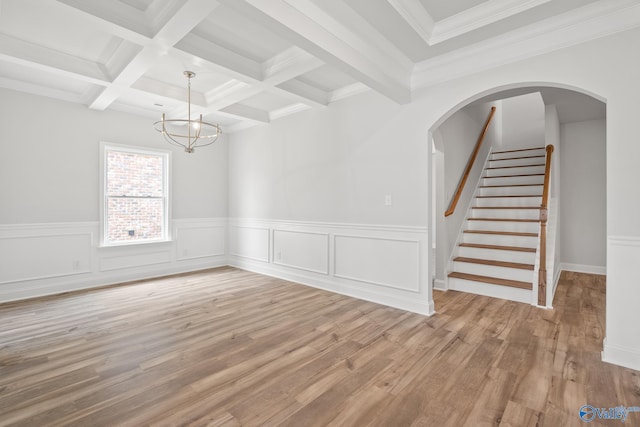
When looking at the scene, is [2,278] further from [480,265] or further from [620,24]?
[620,24]

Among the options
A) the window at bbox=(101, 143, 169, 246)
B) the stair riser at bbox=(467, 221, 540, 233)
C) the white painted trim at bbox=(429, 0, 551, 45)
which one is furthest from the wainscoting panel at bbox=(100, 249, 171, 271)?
the stair riser at bbox=(467, 221, 540, 233)

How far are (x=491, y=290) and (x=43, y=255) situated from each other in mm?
5827

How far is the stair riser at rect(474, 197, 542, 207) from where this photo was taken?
493cm

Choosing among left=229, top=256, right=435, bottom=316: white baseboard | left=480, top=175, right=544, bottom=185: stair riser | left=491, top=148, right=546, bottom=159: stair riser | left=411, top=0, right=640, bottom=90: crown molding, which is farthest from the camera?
left=491, top=148, right=546, bottom=159: stair riser

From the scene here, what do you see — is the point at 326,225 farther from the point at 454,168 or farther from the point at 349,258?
the point at 454,168

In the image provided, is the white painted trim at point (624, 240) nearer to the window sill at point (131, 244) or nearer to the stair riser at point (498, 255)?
the stair riser at point (498, 255)

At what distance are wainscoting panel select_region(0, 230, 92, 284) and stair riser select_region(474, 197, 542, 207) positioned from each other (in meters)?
6.24

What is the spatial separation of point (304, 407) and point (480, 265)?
333 cm

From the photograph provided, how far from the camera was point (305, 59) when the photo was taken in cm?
302

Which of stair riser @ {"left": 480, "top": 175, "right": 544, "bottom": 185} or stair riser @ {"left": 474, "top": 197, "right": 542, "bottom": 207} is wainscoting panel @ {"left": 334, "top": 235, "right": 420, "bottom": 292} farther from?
stair riser @ {"left": 480, "top": 175, "right": 544, "bottom": 185}

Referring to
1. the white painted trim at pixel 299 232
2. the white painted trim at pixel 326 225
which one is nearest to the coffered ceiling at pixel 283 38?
the white painted trim at pixel 326 225

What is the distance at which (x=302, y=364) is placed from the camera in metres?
2.33

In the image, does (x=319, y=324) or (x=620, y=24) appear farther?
(x=319, y=324)

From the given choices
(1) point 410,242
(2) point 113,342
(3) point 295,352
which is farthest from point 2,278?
(1) point 410,242
